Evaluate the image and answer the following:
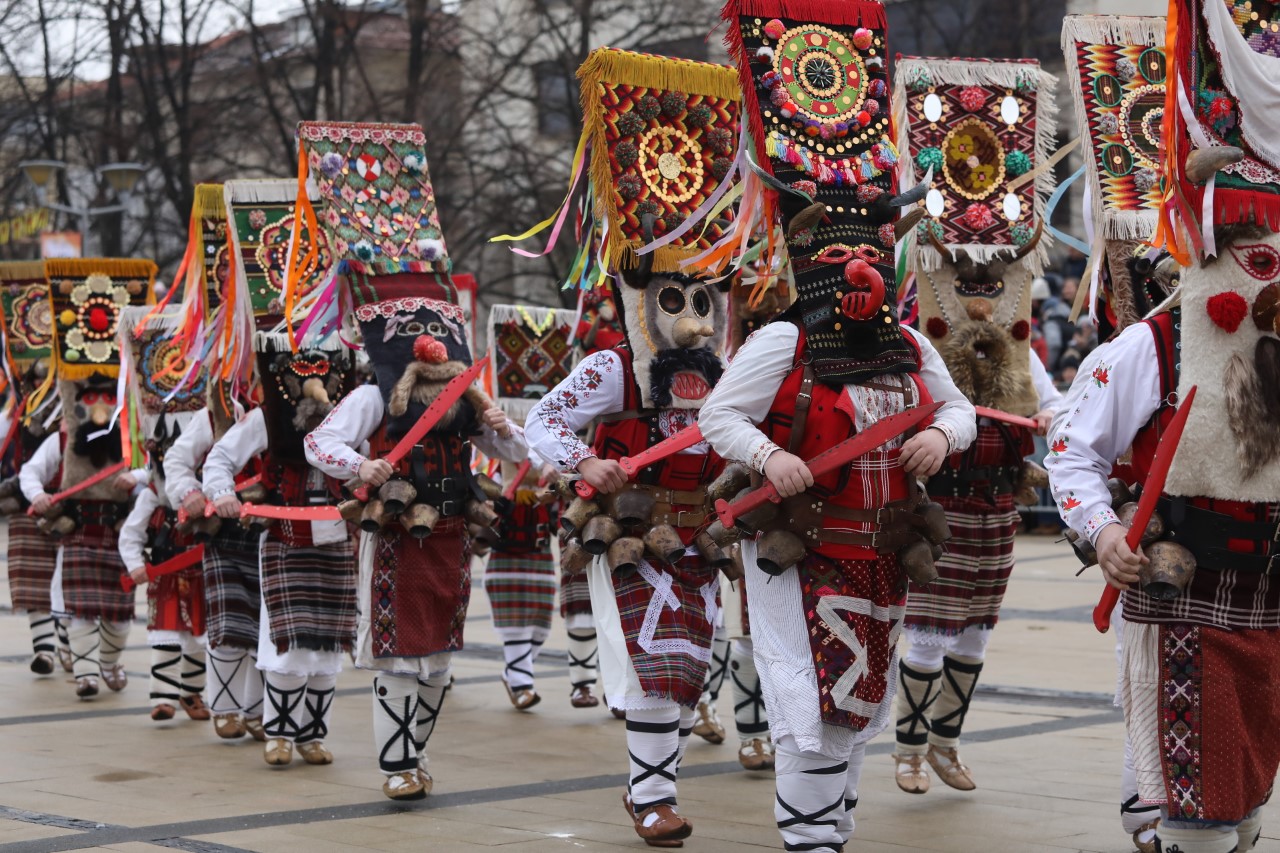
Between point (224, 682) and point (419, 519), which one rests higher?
point (419, 519)

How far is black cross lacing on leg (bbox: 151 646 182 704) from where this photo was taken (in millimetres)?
9531

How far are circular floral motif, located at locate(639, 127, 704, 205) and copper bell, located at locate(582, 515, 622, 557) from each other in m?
1.35

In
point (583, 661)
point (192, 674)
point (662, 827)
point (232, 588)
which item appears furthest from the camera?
point (583, 661)

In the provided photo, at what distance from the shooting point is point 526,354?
11422mm

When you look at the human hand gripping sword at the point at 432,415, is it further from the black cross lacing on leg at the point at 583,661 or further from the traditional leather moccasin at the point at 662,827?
the black cross lacing on leg at the point at 583,661

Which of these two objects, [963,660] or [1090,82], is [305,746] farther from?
[1090,82]

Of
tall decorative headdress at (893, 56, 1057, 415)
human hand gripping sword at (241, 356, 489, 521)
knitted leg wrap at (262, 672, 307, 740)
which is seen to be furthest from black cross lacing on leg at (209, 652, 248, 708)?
tall decorative headdress at (893, 56, 1057, 415)

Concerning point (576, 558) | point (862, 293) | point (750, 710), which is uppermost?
point (862, 293)

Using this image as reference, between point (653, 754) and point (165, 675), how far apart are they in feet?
13.6

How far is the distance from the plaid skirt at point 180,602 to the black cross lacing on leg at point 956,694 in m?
4.22

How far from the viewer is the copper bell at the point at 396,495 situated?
22.9ft

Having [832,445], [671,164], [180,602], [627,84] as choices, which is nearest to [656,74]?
[627,84]

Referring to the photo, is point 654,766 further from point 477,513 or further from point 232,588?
point 232,588

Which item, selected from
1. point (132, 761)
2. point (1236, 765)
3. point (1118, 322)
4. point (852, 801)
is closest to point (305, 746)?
point (132, 761)
